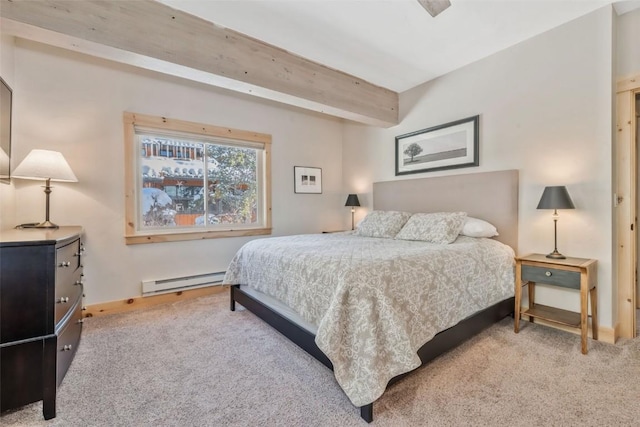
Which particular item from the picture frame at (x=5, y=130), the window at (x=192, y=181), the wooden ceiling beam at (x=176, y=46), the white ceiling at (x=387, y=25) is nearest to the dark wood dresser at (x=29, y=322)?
the picture frame at (x=5, y=130)

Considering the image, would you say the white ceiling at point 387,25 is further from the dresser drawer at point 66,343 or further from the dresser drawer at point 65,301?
the dresser drawer at point 66,343

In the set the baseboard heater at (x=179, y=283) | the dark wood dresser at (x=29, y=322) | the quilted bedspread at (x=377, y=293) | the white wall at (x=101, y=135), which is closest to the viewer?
the dark wood dresser at (x=29, y=322)

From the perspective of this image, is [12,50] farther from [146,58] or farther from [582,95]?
[582,95]

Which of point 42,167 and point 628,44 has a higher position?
point 628,44

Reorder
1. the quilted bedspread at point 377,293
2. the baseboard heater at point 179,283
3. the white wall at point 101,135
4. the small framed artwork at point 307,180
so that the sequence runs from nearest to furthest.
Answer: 1. the quilted bedspread at point 377,293
2. the white wall at point 101,135
3. the baseboard heater at point 179,283
4. the small framed artwork at point 307,180

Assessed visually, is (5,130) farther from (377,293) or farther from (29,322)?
(377,293)

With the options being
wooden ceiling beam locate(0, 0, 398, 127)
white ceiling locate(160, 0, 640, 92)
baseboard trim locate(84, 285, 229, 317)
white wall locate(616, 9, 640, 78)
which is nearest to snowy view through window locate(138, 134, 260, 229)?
baseboard trim locate(84, 285, 229, 317)

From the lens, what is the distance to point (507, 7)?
226cm

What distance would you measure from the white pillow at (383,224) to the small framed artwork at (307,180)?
129cm

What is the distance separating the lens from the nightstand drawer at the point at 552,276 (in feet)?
6.95

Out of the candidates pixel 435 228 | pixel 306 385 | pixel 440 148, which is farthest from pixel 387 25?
pixel 306 385

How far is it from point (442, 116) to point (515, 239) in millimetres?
1653

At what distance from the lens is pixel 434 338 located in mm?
1808

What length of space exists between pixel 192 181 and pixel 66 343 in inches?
83.6
